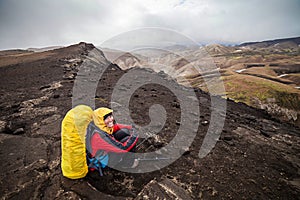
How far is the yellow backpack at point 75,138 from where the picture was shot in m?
3.46

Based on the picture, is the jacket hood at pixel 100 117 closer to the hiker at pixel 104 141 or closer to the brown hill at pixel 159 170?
the hiker at pixel 104 141

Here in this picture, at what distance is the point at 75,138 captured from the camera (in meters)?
3.52

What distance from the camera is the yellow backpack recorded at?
3.46 meters

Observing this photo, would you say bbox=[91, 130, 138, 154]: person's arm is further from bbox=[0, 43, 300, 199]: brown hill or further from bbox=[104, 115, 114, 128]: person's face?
bbox=[0, 43, 300, 199]: brown hill

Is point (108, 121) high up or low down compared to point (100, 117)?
down

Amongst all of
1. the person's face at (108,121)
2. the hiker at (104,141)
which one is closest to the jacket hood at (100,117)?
the hiker at (104,141)

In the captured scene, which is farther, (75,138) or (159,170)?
(159,170)

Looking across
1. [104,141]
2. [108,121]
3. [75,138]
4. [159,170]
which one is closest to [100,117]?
[108,121]

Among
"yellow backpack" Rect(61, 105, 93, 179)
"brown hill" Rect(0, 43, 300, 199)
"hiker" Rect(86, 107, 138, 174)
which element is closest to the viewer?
"yellow backpack" Rect(61, 105, 93, 179)

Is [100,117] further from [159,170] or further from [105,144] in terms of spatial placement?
[159,170]

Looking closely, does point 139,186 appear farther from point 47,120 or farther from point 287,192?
point 47,120

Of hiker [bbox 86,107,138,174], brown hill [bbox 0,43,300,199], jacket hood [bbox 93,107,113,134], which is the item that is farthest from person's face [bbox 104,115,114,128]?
brown hill [bbox 0,43,300,199]

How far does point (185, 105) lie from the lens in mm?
9984

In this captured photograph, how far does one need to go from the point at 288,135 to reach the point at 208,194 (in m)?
6.65
